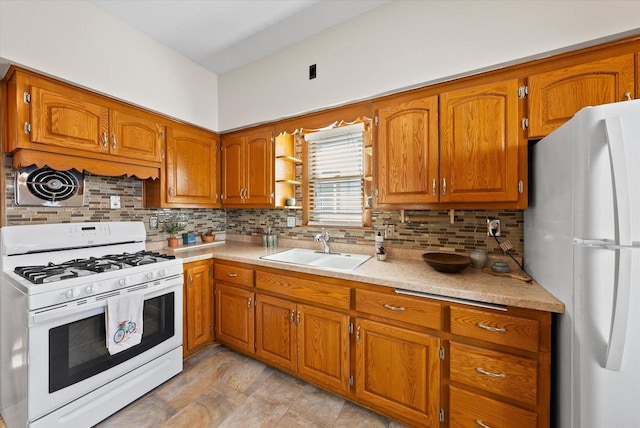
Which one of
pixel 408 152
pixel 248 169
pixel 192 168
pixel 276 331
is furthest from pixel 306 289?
pixel 192 168

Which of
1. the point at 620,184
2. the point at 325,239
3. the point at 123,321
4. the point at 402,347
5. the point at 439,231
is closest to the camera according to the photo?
the point at 620,184

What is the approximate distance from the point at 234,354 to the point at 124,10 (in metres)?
2.93

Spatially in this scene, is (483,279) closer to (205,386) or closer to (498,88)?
(498,88)

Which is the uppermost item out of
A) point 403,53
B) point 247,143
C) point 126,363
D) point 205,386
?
point 403,53

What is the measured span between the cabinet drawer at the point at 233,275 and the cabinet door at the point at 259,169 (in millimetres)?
709

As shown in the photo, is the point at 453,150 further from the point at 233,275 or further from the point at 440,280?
the point at 233,275

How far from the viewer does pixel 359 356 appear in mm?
1651

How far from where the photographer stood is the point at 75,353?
146cm

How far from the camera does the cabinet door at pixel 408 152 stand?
5.57 ft

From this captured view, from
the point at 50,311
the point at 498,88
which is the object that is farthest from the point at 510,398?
the point at 50,311

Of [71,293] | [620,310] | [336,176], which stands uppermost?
[336,176]

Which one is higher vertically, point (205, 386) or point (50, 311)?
point (50, 311)

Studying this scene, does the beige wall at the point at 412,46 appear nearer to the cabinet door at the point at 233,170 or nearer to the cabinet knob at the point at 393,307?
the cabinet door at the point at 233,170

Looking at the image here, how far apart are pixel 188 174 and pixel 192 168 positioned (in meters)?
0.08
